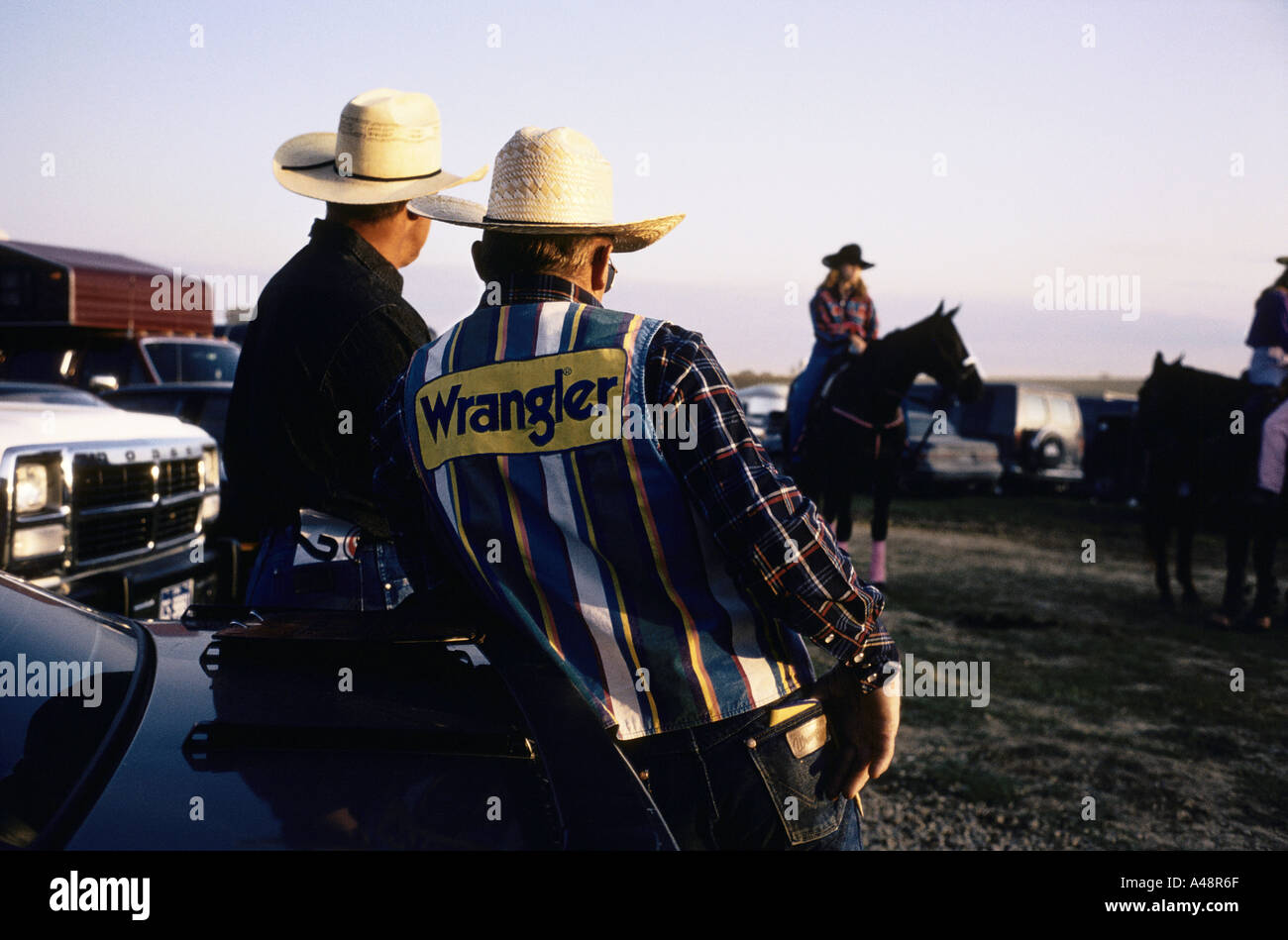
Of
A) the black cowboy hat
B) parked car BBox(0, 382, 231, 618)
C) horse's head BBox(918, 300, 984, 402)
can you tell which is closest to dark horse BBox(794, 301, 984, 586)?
horse's head BBox(918, 300, 984, 402)

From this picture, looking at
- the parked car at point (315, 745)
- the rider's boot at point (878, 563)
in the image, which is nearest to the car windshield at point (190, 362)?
the rider's boot at point (878, 563)

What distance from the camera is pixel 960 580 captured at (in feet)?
31.0

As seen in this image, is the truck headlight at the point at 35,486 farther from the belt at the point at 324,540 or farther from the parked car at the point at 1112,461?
the parked car at the point at 1112,461

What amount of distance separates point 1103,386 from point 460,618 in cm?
11895

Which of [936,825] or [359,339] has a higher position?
[359,339]

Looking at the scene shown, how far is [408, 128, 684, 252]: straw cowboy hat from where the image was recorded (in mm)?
1822

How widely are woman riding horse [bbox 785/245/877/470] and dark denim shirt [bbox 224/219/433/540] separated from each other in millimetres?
7518

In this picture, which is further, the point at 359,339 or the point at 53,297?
the point at 53,297

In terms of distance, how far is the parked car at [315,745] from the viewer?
146cm

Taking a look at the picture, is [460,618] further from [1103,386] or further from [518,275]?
[1103,386]

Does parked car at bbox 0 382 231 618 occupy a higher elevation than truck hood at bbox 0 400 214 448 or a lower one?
lower

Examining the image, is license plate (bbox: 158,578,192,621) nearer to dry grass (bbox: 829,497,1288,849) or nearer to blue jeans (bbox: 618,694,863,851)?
dry grass (bbox: 829,497,1288,849)

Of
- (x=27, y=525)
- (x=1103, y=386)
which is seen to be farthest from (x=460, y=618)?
(x=1103, y=386)
